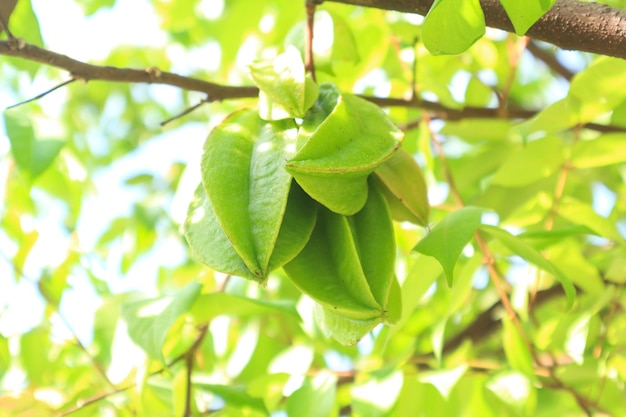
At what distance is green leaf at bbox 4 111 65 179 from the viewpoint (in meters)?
1.55

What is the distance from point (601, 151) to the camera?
1564 millimetres

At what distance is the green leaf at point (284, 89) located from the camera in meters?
1.17

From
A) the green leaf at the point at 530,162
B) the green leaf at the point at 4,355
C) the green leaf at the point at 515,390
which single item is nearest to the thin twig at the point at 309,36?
the green leaf at the point at 530,162

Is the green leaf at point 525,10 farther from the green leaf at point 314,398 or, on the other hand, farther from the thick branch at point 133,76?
the green leaf at point 314,398

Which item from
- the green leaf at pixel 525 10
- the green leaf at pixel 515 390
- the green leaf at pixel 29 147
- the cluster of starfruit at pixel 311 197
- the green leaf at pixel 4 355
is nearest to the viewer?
the green leaf at pixel 525 10

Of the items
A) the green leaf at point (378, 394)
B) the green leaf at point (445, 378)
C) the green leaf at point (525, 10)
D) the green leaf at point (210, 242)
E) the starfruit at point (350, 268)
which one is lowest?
the green leaf at point (445, 378)

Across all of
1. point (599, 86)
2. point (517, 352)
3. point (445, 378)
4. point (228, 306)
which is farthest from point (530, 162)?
point (228, 306)

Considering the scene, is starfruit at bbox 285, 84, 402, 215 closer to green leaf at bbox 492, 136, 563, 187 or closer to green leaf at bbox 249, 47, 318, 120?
green leaf at bbox 249, 47, 318, 120

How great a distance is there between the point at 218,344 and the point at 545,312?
1040mm

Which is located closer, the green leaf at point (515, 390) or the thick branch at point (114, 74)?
the thick branch at point (114, 74)

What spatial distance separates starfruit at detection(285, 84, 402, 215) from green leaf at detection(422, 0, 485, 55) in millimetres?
177

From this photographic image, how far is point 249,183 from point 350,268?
0.68ft

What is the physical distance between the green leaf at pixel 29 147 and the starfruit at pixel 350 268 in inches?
28.8

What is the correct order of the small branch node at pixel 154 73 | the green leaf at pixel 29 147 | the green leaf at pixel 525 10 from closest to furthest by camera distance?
the green leaf at pixel 525 10 < the small branch node at pixel 154 73 < the green leaf at pixel 29 147
